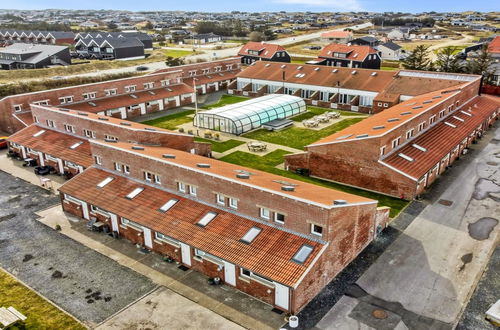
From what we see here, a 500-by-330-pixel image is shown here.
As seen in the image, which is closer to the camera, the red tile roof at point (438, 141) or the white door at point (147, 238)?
the white door at point (147, 238)

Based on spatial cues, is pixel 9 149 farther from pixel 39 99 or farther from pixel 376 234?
pixel 376 234

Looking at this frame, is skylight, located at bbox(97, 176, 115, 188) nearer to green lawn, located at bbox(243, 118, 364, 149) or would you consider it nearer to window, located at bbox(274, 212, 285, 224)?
window, located at bbox(274, 212, 285, 224)

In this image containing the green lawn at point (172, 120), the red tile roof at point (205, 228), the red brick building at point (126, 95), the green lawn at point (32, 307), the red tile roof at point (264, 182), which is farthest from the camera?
the green lawn at point (172, 120)

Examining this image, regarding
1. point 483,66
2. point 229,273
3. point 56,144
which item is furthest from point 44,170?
point 483,66

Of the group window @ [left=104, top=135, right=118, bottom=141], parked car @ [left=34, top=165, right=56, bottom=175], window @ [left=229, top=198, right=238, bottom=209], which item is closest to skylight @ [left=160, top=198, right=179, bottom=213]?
window @ [left=229, top=198, right=238, bottom=209]

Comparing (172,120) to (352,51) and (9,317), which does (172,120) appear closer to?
(9,317)

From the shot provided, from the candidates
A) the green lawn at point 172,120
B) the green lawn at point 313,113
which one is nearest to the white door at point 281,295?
the green lawn at point 172,120

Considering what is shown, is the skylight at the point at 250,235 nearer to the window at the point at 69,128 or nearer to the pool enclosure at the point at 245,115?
the window at the point at 69,128
